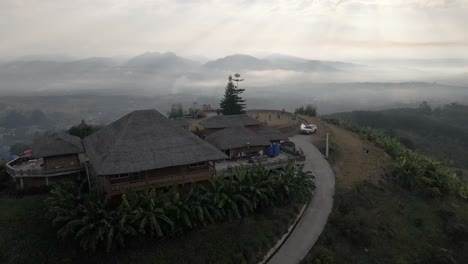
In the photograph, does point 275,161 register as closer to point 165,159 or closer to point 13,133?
point 165,159

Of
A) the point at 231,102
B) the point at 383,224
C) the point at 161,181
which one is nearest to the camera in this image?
the point at 161,181

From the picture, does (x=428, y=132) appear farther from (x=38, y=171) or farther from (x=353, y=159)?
(x=38, y=171)

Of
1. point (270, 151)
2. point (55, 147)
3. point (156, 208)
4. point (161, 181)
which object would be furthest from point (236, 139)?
point (55, 147)

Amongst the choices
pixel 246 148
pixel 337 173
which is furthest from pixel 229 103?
pixel 337 173

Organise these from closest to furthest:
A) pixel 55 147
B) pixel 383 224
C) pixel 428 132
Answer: pixel 383 224
pixel 55 147
pixel 428 132

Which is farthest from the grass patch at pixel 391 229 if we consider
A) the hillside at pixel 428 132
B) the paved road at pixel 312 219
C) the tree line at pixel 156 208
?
the hillside at pixel 428 132

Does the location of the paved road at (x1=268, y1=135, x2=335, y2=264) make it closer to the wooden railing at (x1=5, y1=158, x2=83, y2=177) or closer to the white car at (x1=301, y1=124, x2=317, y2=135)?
the white car at (x1=301, y1=124, x2=317, y2=135)

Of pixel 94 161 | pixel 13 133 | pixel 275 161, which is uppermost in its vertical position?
pixel 94 161
